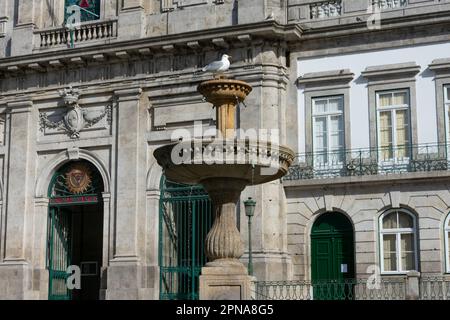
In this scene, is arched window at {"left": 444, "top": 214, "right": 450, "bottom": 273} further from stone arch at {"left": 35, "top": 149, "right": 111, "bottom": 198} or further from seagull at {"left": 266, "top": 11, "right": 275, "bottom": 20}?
stone arch at {"left": 35, "top": 149, "right": 111, "bottom": 198}

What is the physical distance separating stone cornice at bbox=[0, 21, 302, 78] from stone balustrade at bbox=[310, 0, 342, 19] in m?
0.82

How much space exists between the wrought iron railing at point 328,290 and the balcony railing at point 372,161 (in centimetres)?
294

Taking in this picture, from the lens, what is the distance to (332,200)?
73.0 feet

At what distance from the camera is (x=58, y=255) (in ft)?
83.3

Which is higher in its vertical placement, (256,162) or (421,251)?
(256,162)

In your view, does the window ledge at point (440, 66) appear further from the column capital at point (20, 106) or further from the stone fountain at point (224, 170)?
the column capital at point (20, 106)

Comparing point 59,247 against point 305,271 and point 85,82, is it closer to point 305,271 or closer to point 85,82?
point 85,82

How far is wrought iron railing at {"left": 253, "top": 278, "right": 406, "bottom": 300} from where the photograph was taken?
18.7m

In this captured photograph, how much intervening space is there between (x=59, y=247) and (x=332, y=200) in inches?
338

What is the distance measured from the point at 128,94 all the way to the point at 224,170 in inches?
393

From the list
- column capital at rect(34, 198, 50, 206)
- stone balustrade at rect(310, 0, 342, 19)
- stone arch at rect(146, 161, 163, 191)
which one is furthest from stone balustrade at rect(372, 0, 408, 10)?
column capital at rect(34, 198, 50, 206)

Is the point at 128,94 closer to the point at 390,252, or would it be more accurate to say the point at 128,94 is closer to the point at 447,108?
the point at 390,252

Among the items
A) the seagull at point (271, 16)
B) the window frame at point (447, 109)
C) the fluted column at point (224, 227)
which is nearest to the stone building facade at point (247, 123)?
the window frame at point (447, 109)
